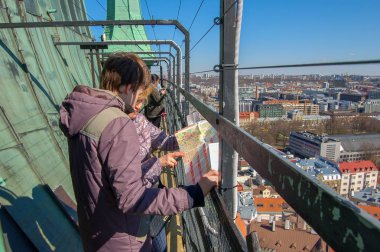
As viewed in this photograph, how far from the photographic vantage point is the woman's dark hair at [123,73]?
4.81ft

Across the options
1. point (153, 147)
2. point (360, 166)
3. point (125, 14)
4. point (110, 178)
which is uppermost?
point (125, 14)

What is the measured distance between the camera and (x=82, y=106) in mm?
1264

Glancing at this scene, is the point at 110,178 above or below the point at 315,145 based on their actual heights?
below

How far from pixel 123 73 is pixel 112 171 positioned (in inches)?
18.4

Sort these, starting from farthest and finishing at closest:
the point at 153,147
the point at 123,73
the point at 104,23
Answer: the point at 104,23 < the point at 153,147 < the point at 123,73

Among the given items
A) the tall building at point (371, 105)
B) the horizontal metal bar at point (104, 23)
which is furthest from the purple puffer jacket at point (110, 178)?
the horizontal metal bar at point (104, 23)

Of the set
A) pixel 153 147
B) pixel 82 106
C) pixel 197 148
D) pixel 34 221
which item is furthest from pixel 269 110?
pixel 34 221

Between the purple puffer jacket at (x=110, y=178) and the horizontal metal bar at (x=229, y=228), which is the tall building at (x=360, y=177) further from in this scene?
the purple puffer jacket at (x=110, y=178)

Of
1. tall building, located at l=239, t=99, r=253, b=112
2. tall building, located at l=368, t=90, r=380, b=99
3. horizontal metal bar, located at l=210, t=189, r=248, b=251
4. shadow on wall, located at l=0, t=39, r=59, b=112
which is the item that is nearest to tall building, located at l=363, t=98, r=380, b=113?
tall building, located at l=368, t=90, r=380, b=99

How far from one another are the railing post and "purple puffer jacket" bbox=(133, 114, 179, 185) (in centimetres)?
39

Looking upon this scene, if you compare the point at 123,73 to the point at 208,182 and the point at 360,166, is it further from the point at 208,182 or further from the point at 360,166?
the point at 360,166

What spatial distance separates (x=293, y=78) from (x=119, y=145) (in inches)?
25.4

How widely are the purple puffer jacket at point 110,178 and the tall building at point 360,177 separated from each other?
59 cm

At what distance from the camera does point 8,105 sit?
2752mm
